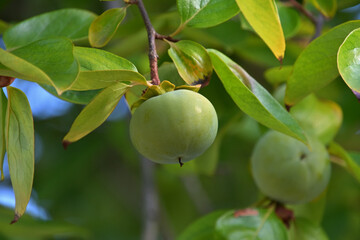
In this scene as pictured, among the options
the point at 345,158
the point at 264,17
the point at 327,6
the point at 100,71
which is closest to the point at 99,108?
the point at 100,71

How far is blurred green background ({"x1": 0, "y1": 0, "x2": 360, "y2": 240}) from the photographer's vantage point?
1.79 m

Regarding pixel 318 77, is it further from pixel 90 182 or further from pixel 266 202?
pixel 90 182

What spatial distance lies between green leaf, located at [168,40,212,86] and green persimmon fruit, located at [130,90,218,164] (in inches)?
3.2

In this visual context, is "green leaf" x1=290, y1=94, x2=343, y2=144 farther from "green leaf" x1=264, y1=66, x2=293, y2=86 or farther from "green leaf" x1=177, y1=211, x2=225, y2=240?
"green leaf" x1=177, y1=211, x2=225, y2=240

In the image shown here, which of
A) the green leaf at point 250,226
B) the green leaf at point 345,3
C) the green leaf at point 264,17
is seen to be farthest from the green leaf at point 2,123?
the green leaf at point 345,3

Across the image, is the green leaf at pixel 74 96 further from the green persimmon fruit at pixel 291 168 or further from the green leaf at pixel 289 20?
the green leaf at pixel 289 20

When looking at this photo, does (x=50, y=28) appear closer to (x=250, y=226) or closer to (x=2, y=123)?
(x=2, y=123)

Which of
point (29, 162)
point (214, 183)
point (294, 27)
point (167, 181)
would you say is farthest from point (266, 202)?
point (214, 183)

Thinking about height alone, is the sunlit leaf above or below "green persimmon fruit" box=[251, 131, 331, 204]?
below

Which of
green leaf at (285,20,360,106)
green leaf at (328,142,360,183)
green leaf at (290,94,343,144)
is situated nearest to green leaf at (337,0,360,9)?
green leaf at (290,94,343,144)

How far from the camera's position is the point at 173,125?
0.87 meters

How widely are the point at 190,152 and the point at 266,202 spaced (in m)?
0.64

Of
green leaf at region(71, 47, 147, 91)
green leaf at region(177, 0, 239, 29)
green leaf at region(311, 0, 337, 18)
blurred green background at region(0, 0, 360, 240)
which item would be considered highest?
green leaf at region(71, 47, 147, 91)

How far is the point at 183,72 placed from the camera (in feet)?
3.16
